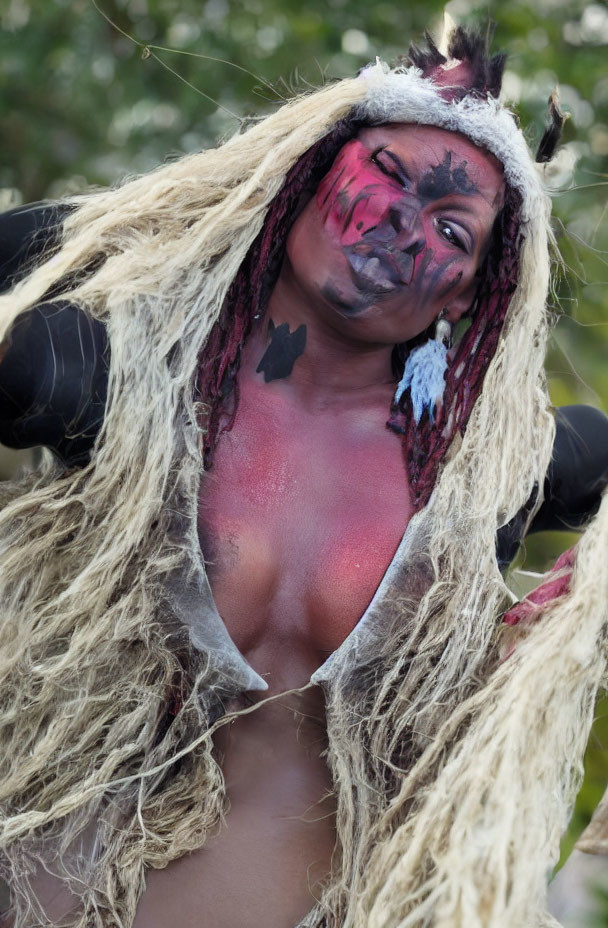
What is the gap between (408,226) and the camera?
164cm

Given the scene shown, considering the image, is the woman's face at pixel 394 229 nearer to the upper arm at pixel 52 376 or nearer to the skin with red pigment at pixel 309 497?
the skin with red pigment at pixel 309 497

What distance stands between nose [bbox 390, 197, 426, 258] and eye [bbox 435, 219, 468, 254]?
4 centimetres

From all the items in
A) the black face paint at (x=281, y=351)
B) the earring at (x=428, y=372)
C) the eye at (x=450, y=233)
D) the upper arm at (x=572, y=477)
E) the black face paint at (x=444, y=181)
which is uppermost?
the black face paint at (x=444, y=181)

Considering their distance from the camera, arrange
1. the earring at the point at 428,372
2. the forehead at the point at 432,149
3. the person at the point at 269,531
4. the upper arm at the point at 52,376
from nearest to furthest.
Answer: the upper arm at the point at 52,376 < the person at the point at 269,531 < the forehead at the point at 432,149 < the earring at the point at 428,372

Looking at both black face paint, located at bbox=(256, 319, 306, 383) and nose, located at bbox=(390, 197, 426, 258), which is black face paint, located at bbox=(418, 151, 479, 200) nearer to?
nose, located at bbox=(390, 197, 426, 258)

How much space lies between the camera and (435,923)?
1.34 m

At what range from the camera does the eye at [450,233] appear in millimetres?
1679

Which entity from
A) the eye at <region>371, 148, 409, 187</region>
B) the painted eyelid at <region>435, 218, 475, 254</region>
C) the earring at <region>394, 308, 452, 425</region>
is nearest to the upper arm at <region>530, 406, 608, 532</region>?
the earring at <region>394, 308, 452, 425</region>

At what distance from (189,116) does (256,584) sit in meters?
1.47

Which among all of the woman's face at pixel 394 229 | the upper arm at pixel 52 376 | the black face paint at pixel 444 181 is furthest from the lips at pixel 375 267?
the upper arm at pixel 52 376

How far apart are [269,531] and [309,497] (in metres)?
0.08

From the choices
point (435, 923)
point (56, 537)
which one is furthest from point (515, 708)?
point (56, 537)

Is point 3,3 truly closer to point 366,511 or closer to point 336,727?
point 366,511

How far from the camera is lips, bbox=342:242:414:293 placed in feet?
5.31
